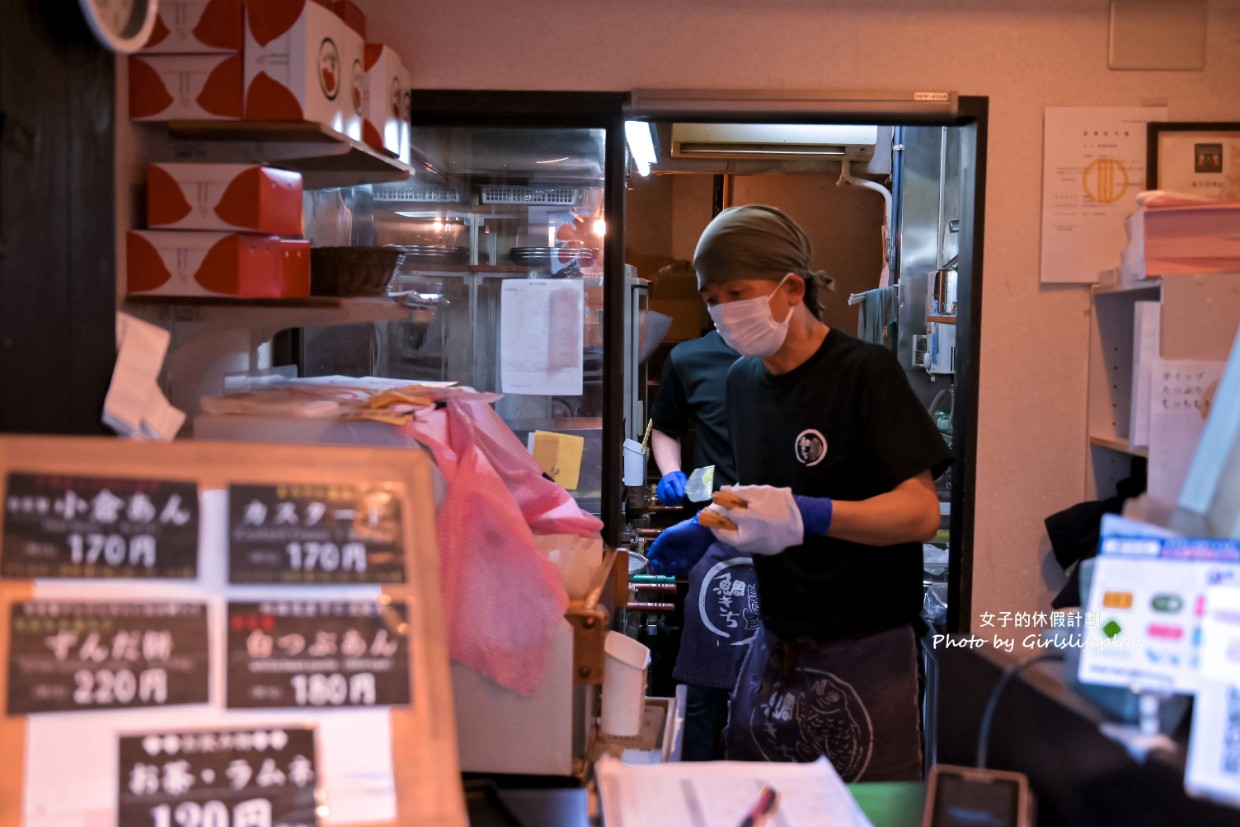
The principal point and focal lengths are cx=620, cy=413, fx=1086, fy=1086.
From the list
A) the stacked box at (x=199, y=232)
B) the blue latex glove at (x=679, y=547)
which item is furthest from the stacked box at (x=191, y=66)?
the blue latex glove at (x=679, y=547)

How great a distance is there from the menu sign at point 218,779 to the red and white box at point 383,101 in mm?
1610

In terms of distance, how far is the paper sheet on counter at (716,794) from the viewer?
1.25 m

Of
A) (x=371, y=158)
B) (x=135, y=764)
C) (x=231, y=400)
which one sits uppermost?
(x=371, y=158)

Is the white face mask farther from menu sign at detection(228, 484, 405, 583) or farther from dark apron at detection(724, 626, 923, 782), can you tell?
menu sign at detection(228, 484, 405, 583)

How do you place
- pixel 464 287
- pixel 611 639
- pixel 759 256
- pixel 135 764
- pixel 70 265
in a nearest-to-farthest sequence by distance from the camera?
pixel 135 764 → pixel 70 265 → pixel 611 639 → pixel 759 256 → pixel 464 287

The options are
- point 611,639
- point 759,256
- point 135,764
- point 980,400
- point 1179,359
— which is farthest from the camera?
point 980,400

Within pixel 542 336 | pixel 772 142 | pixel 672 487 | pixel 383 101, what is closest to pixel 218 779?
pixel 383 101

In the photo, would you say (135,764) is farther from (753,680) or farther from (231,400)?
(753,680)

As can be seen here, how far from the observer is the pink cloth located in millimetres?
1657

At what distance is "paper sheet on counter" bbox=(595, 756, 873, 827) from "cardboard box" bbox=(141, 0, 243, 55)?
1.41 meters

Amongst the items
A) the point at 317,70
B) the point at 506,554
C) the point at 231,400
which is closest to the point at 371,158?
the point at 317,70

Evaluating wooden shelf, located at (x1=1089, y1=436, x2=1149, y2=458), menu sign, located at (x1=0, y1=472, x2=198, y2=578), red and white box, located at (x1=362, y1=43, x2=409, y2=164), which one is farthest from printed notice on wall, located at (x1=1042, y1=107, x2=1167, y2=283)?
menu sign, located at (x1=0, y1=472, x2=198, y2=578)

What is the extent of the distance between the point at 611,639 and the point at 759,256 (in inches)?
40.7

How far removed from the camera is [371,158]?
7.70 feet
